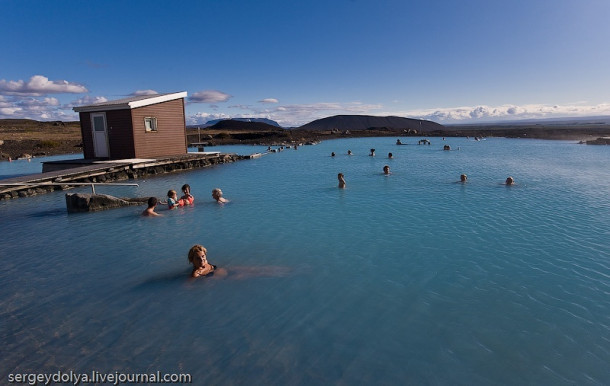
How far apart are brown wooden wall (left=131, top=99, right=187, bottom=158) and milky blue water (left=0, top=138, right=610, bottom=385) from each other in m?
10.3

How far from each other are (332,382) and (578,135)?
218 ft

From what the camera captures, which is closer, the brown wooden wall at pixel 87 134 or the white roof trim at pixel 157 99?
→ the white roof trim at pixel 157 99

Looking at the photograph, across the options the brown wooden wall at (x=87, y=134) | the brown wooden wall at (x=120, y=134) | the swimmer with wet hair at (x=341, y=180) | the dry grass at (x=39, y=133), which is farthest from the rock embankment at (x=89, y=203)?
the dry grass at (x=39, y=133)

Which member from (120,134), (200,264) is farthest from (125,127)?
(200,264)

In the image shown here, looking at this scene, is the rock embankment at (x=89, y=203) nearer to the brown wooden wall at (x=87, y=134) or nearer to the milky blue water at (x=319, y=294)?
the milky blue water at (x=319, y=294)

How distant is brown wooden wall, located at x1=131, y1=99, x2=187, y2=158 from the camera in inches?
890

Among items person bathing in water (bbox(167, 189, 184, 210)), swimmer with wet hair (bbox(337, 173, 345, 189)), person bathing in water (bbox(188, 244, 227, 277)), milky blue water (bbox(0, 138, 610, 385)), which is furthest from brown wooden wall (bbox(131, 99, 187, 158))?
person bathing in water (bbox(188, 244, 227, 277))

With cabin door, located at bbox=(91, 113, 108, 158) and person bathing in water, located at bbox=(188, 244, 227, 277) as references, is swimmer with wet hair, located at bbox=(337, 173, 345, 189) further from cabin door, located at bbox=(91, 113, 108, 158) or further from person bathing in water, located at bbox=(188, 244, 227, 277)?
cabin door, located at bbox=(91, 113, 108, 158)

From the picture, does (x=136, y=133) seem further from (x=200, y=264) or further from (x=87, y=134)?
(x=200, y=264)

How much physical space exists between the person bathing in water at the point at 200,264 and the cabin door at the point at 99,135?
18867 mm

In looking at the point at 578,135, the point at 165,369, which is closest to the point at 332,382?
the point at 165,369

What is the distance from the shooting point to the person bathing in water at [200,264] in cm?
715

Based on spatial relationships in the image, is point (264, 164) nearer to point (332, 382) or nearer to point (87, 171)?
point (87, 171)

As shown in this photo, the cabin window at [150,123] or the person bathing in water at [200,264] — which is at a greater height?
the cabin window at [150,123]
